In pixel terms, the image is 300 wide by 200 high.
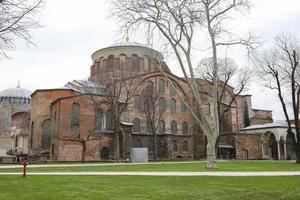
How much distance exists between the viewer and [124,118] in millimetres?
43281

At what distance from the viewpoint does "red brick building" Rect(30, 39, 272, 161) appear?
128 feet

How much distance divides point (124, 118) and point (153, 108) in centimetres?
422

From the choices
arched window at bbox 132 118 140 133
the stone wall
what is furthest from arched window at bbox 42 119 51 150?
the stone wall

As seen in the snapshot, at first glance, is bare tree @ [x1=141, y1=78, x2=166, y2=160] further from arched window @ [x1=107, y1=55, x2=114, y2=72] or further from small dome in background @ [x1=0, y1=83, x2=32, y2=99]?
small dome in background @ [x1=0, y1=83, x2=32, y2=99]

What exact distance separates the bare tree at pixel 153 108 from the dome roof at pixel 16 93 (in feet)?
105

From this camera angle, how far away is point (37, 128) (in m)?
43.3

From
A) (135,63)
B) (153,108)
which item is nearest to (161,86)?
(135,63)

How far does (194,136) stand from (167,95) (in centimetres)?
720

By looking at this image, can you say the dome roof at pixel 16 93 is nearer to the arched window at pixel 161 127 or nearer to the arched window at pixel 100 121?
the arched window at pixel 100 121

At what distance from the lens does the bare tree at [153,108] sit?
4195 centimetres

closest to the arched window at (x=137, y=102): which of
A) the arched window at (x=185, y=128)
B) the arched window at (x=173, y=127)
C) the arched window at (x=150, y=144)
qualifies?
the arched window at (x=150, y=144)

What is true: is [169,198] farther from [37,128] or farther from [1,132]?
[1,132]

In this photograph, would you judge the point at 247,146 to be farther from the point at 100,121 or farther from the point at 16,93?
the point at 16,93

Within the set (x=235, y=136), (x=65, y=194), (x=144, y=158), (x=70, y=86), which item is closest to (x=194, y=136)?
(x=235, y=136)
